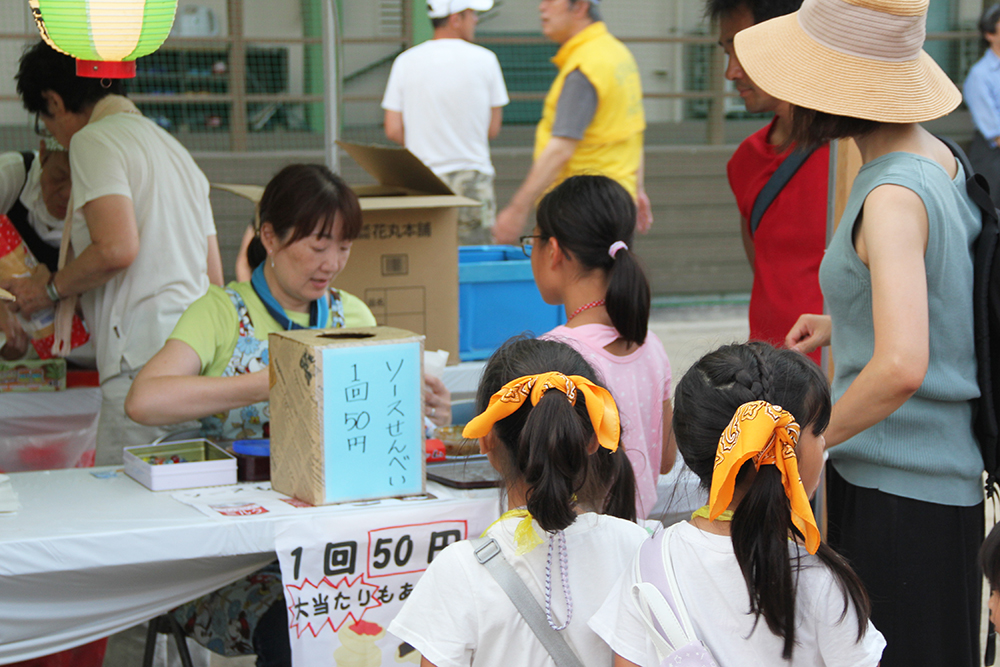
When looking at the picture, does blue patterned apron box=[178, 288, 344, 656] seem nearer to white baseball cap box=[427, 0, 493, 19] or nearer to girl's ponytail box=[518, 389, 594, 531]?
girl's ponytail box=[518, 389, 594, 531]

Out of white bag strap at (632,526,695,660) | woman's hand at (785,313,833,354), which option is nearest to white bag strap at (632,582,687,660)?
white bag strap at (632,526,695,660)

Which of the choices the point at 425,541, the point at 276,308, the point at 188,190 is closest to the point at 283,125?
the point at 188,190

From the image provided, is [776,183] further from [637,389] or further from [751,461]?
[751,461]

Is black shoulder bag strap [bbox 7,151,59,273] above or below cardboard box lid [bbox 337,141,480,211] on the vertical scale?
below

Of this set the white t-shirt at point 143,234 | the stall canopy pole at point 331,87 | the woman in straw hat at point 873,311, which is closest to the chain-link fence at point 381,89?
the stall canopy pole at point 331,87

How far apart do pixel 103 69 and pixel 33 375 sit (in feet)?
3.68

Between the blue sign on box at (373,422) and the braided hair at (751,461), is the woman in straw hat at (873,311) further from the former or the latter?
the blue sign on box at (373,422)

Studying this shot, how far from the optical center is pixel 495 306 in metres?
3.41

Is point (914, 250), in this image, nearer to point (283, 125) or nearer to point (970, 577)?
point (970, 577)

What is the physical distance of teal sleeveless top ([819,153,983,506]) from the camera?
158cm

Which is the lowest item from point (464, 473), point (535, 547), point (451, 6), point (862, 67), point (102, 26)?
point (464, 473)

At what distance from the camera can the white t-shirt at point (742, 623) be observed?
1.21 meters

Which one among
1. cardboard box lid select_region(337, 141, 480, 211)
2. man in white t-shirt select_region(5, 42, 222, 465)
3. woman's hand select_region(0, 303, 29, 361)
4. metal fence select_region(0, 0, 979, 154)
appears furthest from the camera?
metal fence select_region(0, 0, 979, 154)

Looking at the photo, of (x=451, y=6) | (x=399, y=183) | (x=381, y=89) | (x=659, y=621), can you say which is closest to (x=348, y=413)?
(x=659, y=621)
